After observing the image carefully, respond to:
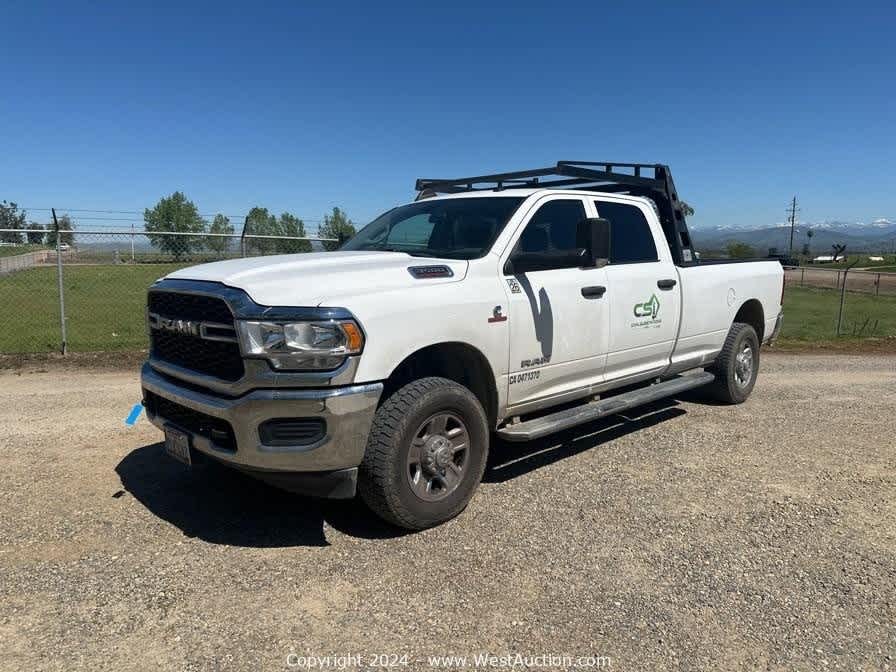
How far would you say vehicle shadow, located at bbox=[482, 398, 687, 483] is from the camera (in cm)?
496

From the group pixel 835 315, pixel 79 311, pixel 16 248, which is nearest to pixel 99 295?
pixel 16 248

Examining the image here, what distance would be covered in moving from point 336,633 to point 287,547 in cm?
91

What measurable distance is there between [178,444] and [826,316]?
19592 millimetres

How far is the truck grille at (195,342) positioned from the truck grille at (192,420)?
244 millimetres

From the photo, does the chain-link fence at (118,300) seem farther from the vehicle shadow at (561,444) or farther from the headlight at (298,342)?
the headlight at (298,342)

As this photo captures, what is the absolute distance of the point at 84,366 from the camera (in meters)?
8.82

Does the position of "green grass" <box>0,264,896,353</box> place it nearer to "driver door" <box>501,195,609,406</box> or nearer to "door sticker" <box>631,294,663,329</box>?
"driver door" <box>501,195,609,406</box>

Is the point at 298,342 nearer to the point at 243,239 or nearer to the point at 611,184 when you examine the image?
the point at 611,184

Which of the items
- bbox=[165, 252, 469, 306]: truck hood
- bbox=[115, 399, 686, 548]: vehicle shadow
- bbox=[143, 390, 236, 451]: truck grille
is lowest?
bbox=[115, 399, 686, 548]: vehicle shadow

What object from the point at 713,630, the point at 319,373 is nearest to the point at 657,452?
the point at 713,630

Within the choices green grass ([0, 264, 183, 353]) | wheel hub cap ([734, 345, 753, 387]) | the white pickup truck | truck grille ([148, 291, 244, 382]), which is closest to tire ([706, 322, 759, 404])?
wheel hub cap ([734, 345, 753, 387])

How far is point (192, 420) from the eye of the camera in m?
3.74

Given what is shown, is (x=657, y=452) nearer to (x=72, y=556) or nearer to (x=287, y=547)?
(x=287, y=547)

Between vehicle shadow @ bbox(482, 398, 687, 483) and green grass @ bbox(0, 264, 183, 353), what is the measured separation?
7009mm
